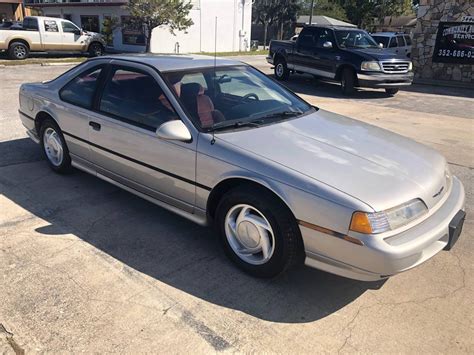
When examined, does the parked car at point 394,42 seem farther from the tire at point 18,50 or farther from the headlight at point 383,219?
the headlight at point 383,219

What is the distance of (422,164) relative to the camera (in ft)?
10.5

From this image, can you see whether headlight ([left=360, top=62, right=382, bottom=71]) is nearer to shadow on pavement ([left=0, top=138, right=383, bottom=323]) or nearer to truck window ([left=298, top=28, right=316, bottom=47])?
truck window ([left=298, top=28, right=316, bottom=47])

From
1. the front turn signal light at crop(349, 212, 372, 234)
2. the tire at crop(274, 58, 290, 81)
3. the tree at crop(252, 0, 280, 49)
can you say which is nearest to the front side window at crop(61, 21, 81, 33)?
the tire at crop(274, 58, 290, 81)

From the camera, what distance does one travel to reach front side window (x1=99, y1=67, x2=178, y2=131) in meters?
3.56

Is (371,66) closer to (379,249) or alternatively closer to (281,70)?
(281,70)

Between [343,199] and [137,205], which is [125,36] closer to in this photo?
[137,205]

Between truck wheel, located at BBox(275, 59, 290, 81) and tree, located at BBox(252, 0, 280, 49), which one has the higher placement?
tree, located at BBox(252, 0, 280, 49)

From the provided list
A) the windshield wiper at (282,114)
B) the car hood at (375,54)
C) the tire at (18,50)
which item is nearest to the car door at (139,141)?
the windshield wiper at (282,114)

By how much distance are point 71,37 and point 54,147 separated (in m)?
16.5

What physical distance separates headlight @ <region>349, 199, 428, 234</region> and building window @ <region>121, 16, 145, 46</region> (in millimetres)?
23945

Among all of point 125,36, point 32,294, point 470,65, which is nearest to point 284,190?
point 32,294

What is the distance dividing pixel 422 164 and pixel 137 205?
2.68 meters

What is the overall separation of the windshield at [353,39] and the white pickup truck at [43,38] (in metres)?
12.5

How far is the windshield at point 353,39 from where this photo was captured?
41.2 feet
